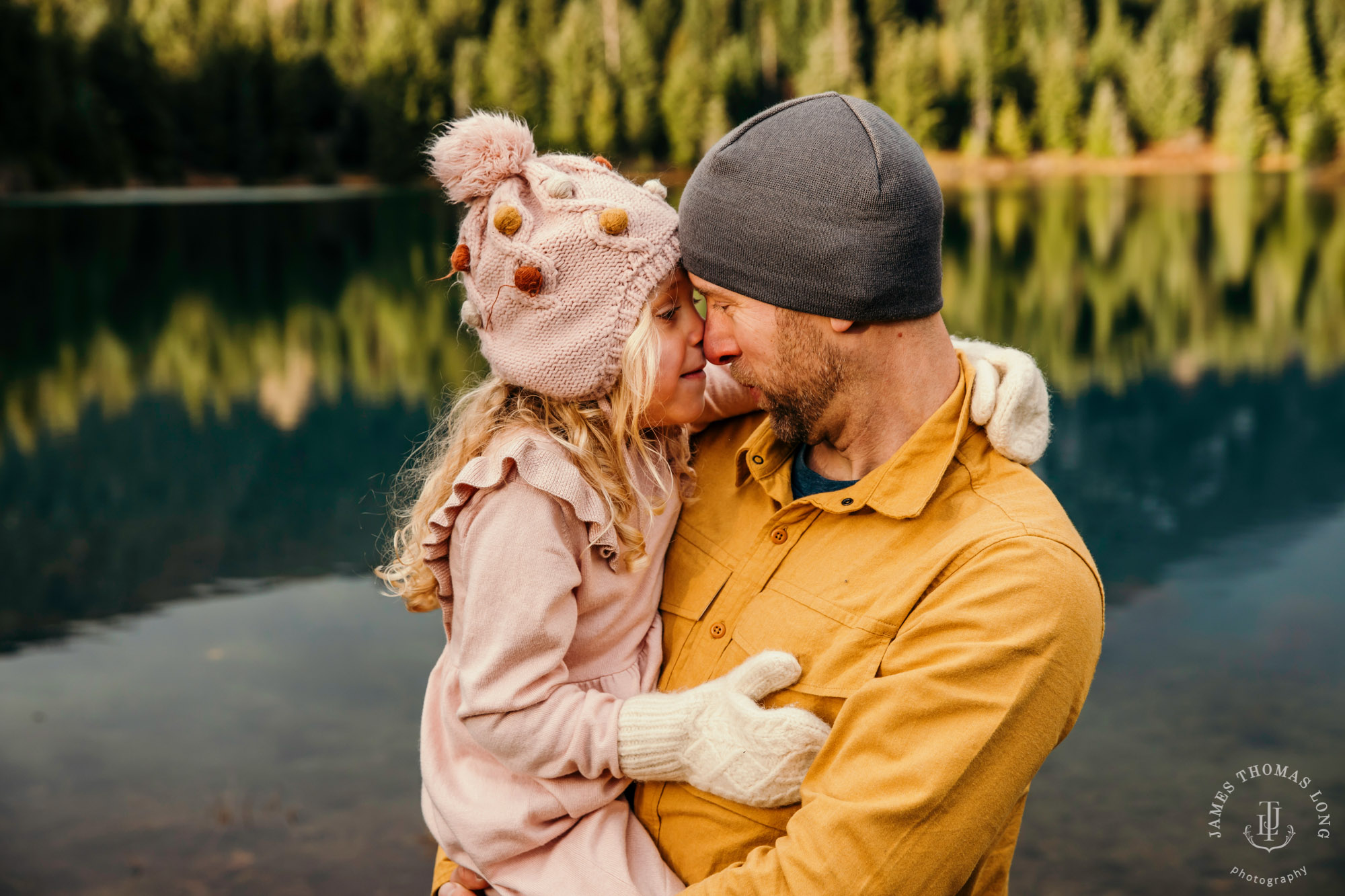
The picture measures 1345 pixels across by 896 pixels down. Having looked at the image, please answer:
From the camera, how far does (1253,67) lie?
42625 mm

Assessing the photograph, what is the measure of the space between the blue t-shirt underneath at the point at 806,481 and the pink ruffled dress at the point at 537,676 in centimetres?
27

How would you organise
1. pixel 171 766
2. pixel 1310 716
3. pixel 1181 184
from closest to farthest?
pixel 171 766, pixel 1310 716, pixel 1181 184

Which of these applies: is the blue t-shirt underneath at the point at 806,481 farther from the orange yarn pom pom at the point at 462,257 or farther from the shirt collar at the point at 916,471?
the orange yarn pom pom at the point at 462,257

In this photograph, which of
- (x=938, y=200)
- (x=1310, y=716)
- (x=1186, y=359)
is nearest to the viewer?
(x=938, y=200)

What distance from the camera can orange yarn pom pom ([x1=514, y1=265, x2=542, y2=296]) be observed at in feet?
5.87

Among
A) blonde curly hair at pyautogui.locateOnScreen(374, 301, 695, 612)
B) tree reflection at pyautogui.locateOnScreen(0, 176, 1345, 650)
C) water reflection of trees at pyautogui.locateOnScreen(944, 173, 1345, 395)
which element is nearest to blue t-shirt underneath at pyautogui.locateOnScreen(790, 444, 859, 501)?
blonde curly hair at pyautogui.locateOnScreen(374, 301, 695, 612)

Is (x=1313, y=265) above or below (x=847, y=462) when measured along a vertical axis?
below

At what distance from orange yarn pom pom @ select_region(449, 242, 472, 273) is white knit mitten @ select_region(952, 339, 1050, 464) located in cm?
86

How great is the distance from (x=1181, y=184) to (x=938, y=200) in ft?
144

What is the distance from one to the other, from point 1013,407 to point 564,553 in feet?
2.36

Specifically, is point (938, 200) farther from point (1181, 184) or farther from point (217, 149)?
point (217, 149)

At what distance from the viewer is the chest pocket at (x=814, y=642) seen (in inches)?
63.7

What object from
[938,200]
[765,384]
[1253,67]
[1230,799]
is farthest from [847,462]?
[1253,67]

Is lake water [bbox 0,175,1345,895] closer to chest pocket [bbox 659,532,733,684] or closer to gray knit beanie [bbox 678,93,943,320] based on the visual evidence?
chest pocket [bbox 659,532,733,684]
